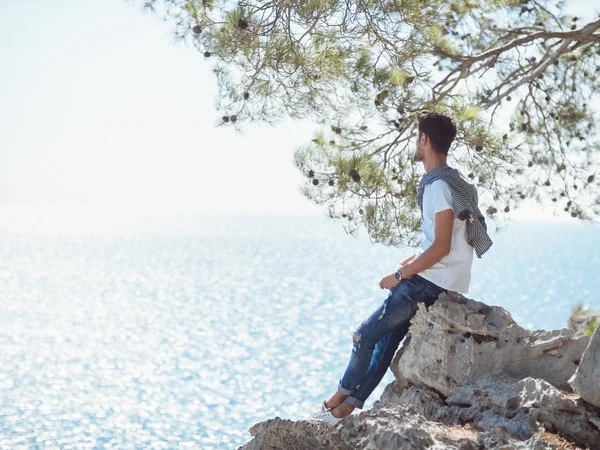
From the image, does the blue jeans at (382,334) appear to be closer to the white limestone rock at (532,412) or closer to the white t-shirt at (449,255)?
the white t-shirt at (449,255)

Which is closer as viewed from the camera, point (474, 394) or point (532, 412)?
point (532, 412)

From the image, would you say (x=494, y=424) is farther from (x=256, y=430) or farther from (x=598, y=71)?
(x=598, y=71)

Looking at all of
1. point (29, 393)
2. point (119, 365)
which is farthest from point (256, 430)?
point (119, 365)

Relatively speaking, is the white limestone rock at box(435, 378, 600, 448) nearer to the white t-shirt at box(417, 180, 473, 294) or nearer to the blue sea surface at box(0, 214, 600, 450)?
the white t-shirt at box(417, 180, 473, 294)

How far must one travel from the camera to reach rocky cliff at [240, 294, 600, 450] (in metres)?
2.46

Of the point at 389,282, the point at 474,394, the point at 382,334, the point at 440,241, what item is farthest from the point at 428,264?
the point at 474,394

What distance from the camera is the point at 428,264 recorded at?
3.09m

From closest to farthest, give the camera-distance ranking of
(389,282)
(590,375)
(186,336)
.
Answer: (590,375) → (389,282) → (186,336)

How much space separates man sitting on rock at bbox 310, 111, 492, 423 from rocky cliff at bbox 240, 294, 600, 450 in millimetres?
89

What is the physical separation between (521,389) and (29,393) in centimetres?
2102

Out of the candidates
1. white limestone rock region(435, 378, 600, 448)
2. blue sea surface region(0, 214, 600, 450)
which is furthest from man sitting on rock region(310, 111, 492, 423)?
blue sea surface region(0, 214, 600, 450)

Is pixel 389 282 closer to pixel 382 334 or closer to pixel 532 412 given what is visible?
pixel 382 334

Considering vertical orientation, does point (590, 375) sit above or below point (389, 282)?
below

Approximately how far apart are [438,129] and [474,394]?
1.18 m
